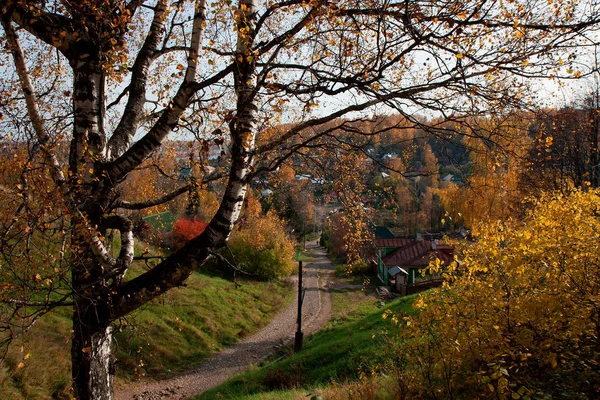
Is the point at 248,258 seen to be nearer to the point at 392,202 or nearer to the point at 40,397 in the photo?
the point at 40,397

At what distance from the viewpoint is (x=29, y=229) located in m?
2.95

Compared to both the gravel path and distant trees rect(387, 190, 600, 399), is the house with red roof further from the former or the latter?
distant trees rect(387, 190, 600, 399)

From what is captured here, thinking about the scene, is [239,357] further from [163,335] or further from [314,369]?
[314,369]

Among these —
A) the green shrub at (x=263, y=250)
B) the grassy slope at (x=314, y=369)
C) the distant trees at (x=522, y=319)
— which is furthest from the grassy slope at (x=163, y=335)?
the distant trees at (x=522, y=319)

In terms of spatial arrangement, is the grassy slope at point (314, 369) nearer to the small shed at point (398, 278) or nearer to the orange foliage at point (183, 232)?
the small shed at point (398, 278)

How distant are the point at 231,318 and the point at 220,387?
24.3 feet

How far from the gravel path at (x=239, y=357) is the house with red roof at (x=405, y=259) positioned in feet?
16.8

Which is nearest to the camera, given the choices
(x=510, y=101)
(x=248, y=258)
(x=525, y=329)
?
(x=510, y=101)

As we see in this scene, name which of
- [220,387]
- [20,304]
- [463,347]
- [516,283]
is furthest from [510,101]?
[220,387]

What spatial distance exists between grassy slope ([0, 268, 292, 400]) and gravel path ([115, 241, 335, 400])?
59 centimetres

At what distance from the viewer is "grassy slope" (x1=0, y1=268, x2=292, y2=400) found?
977 centimetres

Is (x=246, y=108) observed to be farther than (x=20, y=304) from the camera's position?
Yes

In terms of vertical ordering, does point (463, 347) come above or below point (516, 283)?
below

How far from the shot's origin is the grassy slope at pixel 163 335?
9766mm
